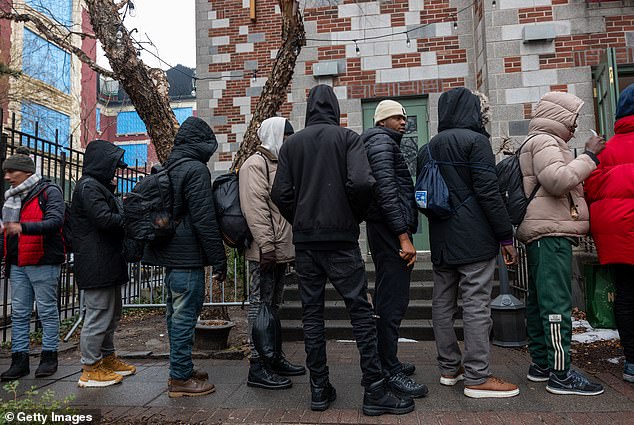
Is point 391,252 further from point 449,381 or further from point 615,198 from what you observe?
point 615,198

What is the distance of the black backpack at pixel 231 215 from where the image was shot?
384 centimetres

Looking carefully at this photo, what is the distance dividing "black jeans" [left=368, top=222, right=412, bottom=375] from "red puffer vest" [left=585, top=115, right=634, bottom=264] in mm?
1614

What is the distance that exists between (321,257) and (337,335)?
2.63m

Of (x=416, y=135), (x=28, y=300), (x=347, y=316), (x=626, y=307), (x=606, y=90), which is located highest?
(x=606, y=90)

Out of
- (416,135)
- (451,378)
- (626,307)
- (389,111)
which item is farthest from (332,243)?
(416,135)

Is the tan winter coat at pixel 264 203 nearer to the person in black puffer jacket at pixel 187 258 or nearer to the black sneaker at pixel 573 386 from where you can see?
the person in black puffer jacket at pixel 187 258

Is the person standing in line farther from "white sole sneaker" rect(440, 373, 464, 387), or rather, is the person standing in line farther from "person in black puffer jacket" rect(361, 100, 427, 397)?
"white sole sneaker" rect(440, 373, 464, 387)

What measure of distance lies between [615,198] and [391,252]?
1818mm

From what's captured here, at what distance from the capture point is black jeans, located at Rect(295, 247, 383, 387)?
3.19 m

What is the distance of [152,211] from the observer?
3586mm

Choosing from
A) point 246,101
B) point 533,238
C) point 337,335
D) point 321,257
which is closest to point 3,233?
point 321,257

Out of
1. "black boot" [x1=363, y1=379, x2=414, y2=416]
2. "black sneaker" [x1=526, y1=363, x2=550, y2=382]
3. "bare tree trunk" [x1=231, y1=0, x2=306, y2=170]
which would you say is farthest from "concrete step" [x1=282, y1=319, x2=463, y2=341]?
"bare tree trunk" [x1=231, y1=0, x2=306, y2=170]

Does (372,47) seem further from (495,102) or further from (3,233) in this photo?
(3,233)

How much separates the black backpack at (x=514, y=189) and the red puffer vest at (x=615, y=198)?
0.57 meters
